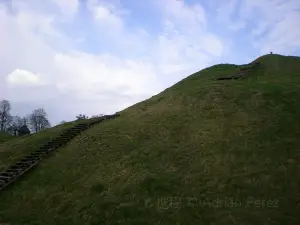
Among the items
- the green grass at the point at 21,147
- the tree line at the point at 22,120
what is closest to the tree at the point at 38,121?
the tree line at the point at 22,120

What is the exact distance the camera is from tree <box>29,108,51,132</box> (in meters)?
108

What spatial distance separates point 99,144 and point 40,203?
754cm

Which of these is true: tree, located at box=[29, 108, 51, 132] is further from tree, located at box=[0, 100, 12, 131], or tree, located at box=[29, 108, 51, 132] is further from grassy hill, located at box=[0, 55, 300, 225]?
grassy hill, located at box=[0, 55, 300, 225]

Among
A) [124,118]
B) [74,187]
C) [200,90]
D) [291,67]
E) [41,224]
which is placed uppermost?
[291,67]

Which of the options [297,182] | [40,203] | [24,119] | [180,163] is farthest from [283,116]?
[24,119]

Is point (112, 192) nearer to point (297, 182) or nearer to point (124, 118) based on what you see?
point (297, 182)

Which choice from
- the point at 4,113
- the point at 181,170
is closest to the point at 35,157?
the point at 181,170

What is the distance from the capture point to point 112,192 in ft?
60.4

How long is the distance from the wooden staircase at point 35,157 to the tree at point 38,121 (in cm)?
8355

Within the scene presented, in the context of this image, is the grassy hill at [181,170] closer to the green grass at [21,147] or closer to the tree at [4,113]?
the green grass at [21,147]

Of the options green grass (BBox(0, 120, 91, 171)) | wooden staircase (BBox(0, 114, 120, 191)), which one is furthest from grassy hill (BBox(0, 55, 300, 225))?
wooden staircase (BBox(0, 114, 120, 191))

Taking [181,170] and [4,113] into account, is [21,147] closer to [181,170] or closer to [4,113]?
[181,170]

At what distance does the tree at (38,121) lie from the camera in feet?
354

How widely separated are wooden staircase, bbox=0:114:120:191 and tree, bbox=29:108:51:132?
274 feet
